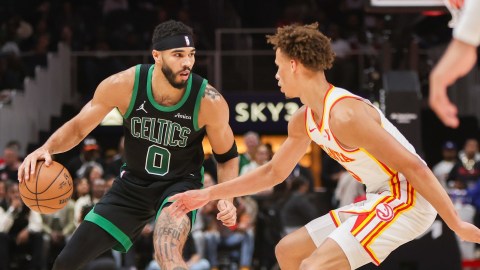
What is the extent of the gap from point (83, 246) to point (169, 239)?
0.67m

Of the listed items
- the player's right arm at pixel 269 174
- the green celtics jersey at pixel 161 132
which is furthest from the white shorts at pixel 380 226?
the green celtics jersey at pixel 161 132

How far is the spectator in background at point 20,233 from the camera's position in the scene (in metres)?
11.6

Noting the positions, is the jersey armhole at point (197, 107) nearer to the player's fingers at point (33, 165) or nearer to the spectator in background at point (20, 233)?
the player's fingers at point (33, 165)

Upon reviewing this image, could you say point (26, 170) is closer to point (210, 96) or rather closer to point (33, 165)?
point (33, 165)

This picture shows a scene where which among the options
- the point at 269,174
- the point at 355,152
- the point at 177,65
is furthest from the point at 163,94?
the point at 355,152

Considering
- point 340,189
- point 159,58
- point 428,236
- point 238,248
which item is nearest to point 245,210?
point 238,248

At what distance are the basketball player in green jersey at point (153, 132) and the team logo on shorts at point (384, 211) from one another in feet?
4.84

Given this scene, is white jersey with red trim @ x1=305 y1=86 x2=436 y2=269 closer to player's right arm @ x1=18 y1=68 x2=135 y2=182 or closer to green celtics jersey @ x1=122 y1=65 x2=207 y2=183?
green celtics jersey @ x1=122 y1=65 x2=207 y2=183

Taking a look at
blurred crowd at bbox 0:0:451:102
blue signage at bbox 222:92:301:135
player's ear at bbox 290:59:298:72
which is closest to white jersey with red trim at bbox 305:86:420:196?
player's ear at bbox 290:59:298:72

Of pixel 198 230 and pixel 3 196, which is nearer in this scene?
pixel 198 230

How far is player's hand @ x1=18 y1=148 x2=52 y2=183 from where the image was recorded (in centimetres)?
646

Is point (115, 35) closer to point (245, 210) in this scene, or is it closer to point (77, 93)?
point (77, 93)

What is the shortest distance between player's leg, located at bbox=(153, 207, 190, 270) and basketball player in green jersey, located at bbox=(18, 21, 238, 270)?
0.23 meters

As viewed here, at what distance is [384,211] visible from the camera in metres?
5.58
